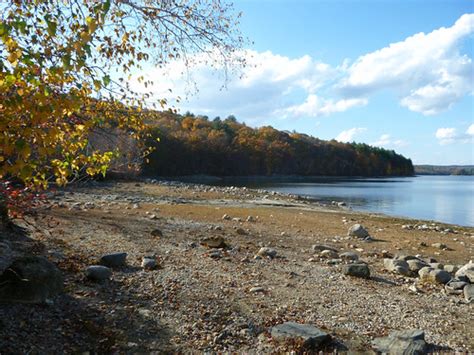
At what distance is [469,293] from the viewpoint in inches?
342

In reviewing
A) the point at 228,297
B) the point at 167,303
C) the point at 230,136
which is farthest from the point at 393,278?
the point at 230,136

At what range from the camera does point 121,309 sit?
652 cm

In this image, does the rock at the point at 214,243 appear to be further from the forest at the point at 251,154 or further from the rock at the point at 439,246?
the forest at the point at 251,154

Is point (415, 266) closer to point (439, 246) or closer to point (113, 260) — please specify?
point (439, 246)

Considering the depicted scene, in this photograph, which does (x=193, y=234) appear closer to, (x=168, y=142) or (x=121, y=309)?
(x=121, y=309)

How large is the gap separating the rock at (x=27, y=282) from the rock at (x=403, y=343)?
4910 mm

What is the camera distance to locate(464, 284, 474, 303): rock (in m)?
8.52

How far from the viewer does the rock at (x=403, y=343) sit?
5.81 meters

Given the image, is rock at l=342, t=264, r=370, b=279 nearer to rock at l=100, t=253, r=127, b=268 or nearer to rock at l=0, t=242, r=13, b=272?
rock at l=100, t=253, r=127, b=268

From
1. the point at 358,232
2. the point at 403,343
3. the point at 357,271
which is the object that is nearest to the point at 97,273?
the point at 403,343

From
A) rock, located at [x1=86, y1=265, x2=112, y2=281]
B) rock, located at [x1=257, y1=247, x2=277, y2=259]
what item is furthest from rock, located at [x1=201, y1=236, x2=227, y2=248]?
rock, located at [x1=86, y1=265, x2=112, y2=281]

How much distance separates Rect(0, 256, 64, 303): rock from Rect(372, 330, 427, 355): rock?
4910 millimetres

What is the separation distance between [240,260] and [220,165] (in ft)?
288

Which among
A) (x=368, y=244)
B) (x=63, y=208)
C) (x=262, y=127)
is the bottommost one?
(x=368, y=244)
